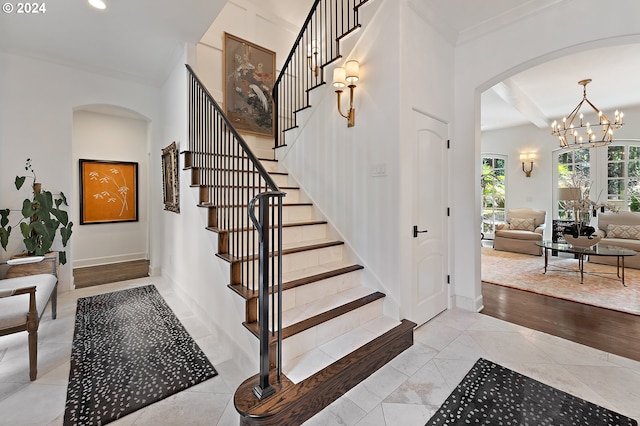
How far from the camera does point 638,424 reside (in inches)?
64.4

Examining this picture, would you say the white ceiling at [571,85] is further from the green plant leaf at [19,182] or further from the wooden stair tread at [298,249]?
the green plant leaf at [19,182]

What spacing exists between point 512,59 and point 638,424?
3141 mm

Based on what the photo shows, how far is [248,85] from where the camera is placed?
4.22 metres

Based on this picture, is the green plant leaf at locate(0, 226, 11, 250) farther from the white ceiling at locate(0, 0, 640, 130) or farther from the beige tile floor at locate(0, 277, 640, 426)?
the white ceiling at locate(0, 0, 640, 130)

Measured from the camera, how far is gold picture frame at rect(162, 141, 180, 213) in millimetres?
3617

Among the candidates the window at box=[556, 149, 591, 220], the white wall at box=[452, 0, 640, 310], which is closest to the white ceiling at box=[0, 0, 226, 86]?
the white wall at box=[452, 0, 640, 310]

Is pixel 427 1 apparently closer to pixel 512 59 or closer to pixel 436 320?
pixel 512 59

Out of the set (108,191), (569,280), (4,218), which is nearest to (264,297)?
(4,218)

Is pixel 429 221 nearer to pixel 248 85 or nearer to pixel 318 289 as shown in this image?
pixel 318 289

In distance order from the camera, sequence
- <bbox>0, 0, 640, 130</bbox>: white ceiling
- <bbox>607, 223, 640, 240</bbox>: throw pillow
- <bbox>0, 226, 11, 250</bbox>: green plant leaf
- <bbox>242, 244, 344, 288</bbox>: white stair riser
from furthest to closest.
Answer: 1. <bbox>607, 223, 640, 240</bbox>: throw pillow
2. <bbox>0, 226, 11, 250</bbox>: green plant leaf
3. <bbox>0, 0, 640, 130</bbox>: white ceiling
4. <bbox>242, 244, 344, 288</bbox>: white stair riser

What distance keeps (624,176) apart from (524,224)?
7.48ft

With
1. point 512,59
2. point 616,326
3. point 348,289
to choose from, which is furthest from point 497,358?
point 512,59

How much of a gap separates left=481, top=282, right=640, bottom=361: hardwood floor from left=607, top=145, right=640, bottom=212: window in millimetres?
4954

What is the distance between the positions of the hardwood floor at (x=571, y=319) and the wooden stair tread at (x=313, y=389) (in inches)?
70.9
